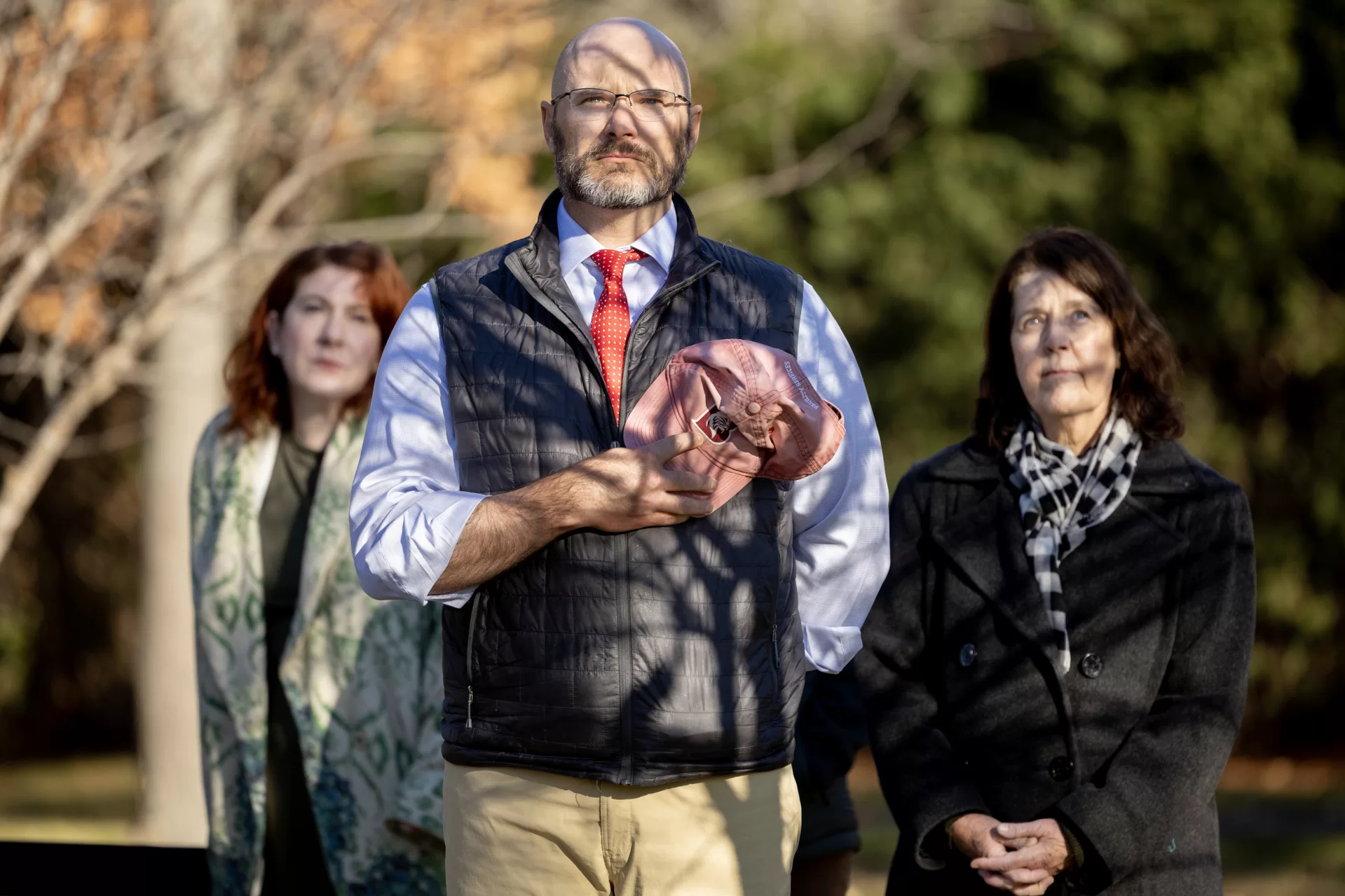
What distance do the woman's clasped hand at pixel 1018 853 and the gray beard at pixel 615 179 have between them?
1.36 metres

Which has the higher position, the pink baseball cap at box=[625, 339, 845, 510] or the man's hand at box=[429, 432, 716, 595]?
the pink baseball cap at box=[625, 339, 845, 510]

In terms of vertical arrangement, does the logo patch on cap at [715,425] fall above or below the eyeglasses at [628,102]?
below

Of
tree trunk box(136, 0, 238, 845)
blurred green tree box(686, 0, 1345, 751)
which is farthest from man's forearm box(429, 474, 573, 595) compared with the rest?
blurred green tree box(686, 0, 1345, 751)

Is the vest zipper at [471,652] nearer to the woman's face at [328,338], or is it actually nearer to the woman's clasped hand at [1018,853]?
the woman's clasped hand at [1018,853]

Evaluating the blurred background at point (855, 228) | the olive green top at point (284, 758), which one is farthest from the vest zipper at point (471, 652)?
the blurred background at point (855, 228)

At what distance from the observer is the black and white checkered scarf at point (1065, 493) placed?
2.87 metres

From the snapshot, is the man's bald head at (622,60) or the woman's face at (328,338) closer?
the man's bald head at (622,60)

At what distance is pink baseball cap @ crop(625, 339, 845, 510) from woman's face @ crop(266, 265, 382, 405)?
1.35 meters

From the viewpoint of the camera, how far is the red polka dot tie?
2371 mm

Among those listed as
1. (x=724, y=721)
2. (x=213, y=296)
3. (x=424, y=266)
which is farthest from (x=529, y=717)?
(x=424, y=266)

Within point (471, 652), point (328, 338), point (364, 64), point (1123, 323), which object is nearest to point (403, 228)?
point (364, 64)

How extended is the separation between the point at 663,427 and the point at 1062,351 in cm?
103

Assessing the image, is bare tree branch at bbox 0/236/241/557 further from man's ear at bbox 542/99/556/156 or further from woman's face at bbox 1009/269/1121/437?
woman's face at bbox 1009/269/1121/437

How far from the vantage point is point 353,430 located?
11.2ft
